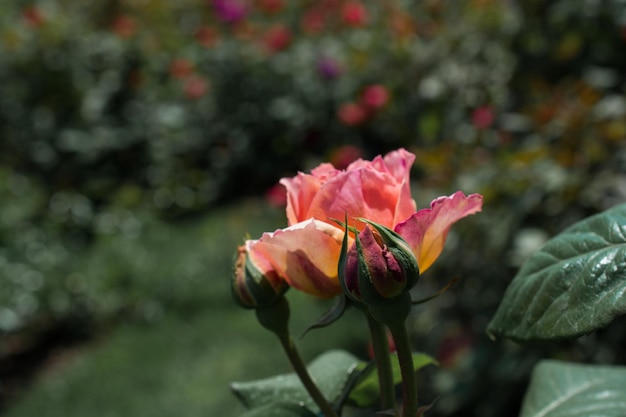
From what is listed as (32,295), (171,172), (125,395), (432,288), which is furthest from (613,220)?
(171,172)

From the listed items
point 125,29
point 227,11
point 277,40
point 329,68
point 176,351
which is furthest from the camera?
point 125,29

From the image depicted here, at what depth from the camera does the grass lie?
8.04ft

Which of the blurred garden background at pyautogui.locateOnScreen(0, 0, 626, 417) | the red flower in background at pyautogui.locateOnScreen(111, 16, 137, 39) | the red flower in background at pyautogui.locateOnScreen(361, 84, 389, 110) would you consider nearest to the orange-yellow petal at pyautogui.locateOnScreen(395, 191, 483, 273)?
the blurred garden background at pyautogui.locateOnScreen(0, 0, 626, 417)

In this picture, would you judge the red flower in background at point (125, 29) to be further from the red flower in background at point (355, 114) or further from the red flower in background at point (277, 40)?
the red flower in background at point (355, 114)

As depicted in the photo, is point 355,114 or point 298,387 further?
point 355,114

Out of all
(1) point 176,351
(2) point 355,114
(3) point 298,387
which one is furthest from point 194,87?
(3) point 298,387

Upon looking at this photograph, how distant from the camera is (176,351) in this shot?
9.05ft

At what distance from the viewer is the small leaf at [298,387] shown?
0.63 metres

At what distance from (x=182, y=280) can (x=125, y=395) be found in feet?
2.64

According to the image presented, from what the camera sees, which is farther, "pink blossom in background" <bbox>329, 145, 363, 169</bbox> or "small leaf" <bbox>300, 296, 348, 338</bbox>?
"pink blossom in background" <bbox>329, 145, 363, 169</bbox>

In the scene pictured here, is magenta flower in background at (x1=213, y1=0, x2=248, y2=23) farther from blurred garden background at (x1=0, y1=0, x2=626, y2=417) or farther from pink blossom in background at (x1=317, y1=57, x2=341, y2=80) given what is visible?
pink blossom in background at (x1=317, y1=57, x2=341, y2=80)

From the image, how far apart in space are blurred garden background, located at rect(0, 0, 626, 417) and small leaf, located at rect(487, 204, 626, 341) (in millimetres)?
890

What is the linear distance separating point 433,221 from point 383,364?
0.40ft

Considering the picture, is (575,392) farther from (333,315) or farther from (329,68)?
(329,68)
